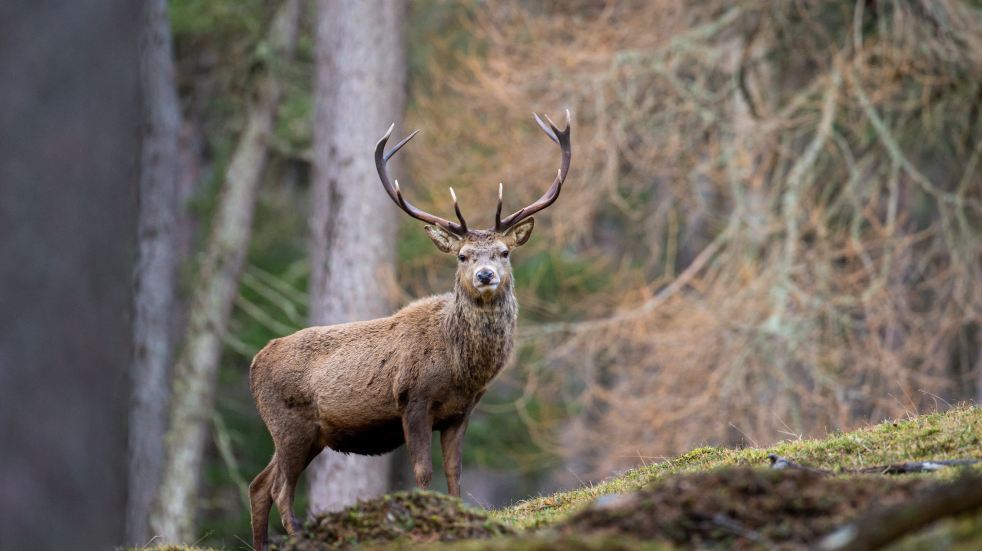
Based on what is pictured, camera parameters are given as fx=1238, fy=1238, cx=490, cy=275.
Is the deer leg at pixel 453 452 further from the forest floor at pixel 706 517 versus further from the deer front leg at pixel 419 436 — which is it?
the forest floor at pixel 706 517

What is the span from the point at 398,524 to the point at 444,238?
11.3 ft

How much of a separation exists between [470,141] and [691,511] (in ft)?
45.2

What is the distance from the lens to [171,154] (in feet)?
64.8

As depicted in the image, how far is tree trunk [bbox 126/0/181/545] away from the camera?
1938cm

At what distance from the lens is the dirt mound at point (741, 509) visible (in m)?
4.63

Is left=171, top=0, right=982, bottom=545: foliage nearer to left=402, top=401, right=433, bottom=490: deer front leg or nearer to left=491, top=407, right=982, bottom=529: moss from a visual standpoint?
left=491, top=407, right=982, bottom=529: moss

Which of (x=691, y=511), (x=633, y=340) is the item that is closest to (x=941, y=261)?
(x=633, y=340)

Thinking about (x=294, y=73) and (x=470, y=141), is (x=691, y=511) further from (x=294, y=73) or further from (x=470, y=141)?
(x=294, y=73)

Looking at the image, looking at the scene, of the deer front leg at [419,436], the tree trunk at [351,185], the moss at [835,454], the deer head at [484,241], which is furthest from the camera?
the tree trunk at [351,185]

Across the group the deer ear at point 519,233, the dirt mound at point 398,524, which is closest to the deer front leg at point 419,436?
the deer ear at point 519,233

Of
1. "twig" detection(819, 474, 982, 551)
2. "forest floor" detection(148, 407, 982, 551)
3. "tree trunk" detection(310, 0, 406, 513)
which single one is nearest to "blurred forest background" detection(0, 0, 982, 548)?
"tree trunk" detection(310, 0, 406, 513)

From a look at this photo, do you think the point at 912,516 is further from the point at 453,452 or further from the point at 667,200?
the point at 667,200

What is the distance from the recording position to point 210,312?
20.0 metres

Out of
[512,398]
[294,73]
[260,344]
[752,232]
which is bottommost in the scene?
[512,398]
